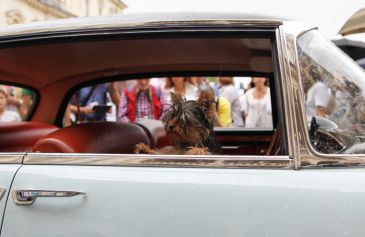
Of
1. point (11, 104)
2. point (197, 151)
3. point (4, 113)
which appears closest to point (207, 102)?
point (197, 151)

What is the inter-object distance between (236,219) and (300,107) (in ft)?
1.62

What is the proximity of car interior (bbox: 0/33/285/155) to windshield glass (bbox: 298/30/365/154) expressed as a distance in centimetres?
44

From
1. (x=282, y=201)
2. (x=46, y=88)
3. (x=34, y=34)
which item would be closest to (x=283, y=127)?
(x=282, y=201)

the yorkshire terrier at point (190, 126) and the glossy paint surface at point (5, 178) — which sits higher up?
the yorkshire terrier at point (190, 126)

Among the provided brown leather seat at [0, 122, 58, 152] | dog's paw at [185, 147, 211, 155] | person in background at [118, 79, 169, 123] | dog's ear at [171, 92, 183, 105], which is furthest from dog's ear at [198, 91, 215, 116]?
person in background at [118, 79, 169, 123]

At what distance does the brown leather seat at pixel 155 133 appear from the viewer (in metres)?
3.19

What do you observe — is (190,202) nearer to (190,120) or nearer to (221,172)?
(221,172)

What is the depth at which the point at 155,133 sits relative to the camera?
11.0 feet

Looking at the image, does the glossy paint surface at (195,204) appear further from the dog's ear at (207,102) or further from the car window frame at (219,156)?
the dog's ear at (207,102)

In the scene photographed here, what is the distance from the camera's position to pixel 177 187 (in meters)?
1.63

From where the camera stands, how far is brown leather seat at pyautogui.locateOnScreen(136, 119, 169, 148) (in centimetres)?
319

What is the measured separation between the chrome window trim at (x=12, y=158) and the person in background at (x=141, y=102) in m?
3.57

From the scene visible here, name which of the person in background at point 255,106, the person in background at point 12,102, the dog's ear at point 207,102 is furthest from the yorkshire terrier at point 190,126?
the person in background at point 12,102

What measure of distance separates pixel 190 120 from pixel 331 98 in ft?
2.50
